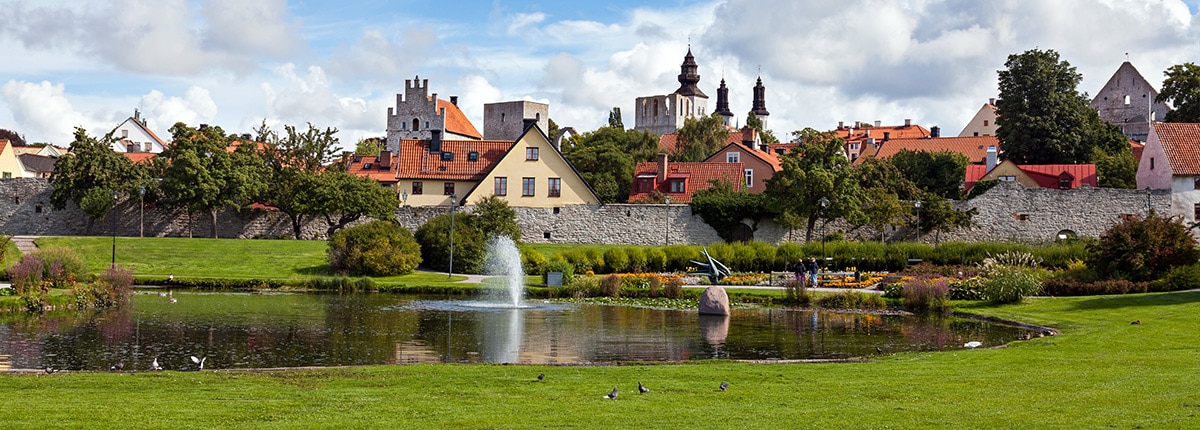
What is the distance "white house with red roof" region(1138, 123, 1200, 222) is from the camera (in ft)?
164

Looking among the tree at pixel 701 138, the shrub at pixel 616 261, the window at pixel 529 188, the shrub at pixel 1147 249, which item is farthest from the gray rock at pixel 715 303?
the tree at pixel 701 138

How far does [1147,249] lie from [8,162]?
229 feet

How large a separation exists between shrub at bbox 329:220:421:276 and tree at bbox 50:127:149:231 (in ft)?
61.0

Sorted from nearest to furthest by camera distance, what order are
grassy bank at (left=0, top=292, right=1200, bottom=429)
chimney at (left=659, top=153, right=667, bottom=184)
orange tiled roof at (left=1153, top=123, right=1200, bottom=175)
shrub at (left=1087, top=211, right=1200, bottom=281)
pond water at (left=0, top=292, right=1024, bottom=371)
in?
grassy bank at (left=0, top=292, right=1200, bottom=429) → pond water at (left=0, top=292, right=1024, bottom=371) → shrub at (left=1087, top=211, right=1200, bottom=281) → orange tiled roof at (left=1153, top=123, right=1200, bottom=175) → chimney at (left=659, top=153, right=667, bottom=184)

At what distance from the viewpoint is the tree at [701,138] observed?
77625mm

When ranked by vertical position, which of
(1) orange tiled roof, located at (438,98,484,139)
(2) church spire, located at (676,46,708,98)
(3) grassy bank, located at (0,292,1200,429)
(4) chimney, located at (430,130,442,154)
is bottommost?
(3) grassy bank, located at (0,292,1200,429)

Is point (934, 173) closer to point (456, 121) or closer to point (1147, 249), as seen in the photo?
point (1147, 249)

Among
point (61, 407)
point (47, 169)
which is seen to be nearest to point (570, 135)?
point (47, 169)

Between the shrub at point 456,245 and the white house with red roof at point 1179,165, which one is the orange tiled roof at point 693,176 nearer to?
the shrub at point 456,245

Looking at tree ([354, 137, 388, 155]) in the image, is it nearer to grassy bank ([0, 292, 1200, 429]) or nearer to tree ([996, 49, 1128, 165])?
tree ([996, 49, 1128, 165])

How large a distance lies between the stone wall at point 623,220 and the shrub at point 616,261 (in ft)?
38.5

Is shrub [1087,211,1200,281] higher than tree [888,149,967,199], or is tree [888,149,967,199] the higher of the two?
tree [888,149,967,199]

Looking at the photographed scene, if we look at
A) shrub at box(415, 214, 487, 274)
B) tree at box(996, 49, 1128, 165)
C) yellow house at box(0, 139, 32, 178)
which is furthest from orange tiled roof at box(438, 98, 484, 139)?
shrub at box(415, 214, 487, 274)

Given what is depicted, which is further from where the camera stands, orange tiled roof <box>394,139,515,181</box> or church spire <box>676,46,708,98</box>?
church spire <box>676,46,708,98</box>
